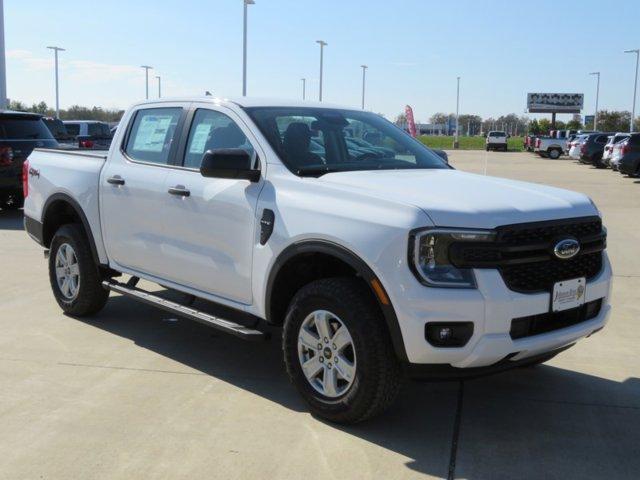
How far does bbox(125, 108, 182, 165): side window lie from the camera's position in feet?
17.9

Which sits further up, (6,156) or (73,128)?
(73,128)

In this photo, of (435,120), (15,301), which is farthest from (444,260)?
(435,120)

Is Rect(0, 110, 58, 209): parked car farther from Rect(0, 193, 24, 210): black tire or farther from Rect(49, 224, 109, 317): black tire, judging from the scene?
Rect(49, 224, 109, 317): black tire

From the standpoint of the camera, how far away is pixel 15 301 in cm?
701

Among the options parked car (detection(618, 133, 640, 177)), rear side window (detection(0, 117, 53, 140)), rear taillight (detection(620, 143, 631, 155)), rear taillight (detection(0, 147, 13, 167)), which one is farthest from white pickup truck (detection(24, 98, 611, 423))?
rear taillight (detection(620, 143, 631, 155))

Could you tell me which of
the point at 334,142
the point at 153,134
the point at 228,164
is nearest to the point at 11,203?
the point at 153,134

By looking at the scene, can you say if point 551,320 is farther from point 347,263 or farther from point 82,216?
point 82,216

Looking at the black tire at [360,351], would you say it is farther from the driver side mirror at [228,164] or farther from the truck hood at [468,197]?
the driver side mirror at [228,164]

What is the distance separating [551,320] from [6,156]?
36.4 ft

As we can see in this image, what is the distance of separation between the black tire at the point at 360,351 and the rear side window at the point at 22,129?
1053 centimetres

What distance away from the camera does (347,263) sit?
3.96 metres

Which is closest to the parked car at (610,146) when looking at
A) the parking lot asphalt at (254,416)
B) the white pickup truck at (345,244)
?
the parking lot asphalt at (254,416)

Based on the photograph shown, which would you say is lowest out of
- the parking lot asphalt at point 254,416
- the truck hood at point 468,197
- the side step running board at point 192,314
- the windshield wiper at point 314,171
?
the parking lot asphalt at point 254,416

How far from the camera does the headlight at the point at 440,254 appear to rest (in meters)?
3.66
